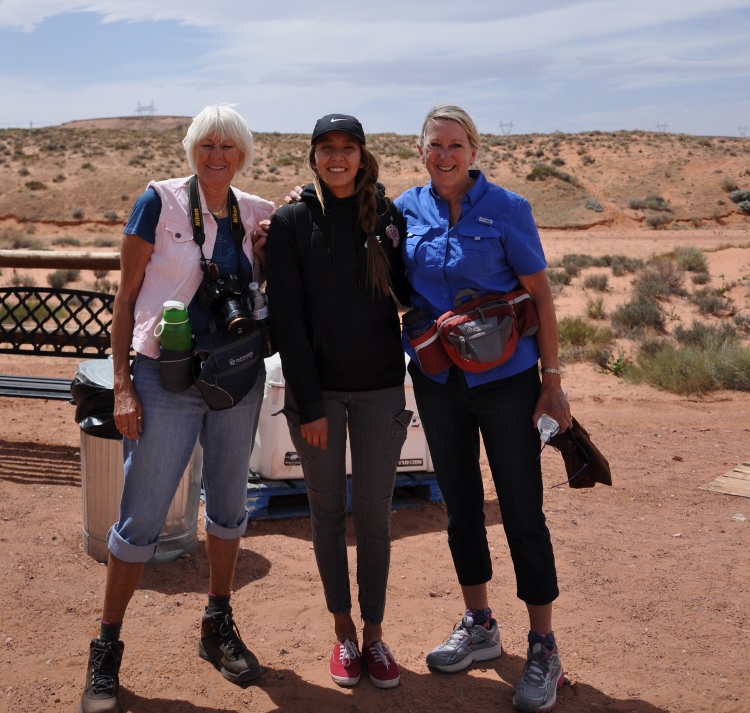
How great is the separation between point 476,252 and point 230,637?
173cm

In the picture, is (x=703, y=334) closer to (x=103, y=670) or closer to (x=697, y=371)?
(x=697, y=371)

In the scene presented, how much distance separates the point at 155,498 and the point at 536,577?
1378mm

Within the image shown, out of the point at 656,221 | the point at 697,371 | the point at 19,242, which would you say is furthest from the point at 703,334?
the point at 656,221

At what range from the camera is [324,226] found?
9.58ft

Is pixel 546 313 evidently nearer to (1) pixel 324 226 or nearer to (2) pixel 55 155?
(1) pixel 324 226

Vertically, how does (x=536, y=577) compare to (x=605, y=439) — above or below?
above

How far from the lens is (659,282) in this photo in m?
15.5

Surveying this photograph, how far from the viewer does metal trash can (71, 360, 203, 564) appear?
404 cm

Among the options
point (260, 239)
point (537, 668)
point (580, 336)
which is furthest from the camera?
point (580, 336)

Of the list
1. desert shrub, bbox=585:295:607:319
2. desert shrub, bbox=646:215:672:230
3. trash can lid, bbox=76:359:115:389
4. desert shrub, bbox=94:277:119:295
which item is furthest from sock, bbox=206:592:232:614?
desert shrub, bbox=646:215:672:230

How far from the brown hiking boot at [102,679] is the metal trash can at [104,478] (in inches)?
46.9

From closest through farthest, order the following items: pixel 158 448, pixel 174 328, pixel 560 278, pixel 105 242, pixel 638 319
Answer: pixel 174 328 → pixel 158 448 → pixel 638 319 → pixel 560 278 → pixel 105 242

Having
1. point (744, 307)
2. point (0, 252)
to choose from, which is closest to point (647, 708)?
point (0, 252)

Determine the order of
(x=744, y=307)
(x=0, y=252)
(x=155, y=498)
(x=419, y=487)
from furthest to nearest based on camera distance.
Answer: (x=744, y=307), (x=0, y=252), (x=419, y=487), (x=155, y=498)
